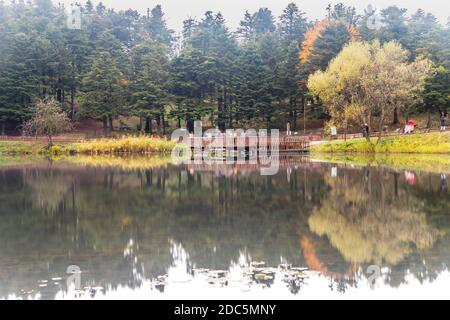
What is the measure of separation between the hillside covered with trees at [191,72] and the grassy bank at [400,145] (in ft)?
32.2

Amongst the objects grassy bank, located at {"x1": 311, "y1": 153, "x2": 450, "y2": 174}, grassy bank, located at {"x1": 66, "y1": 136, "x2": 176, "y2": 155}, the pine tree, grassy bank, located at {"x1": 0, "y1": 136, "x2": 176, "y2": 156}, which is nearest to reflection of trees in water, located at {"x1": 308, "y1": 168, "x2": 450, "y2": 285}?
grassy bank, located at {"x1": 311, "y1": 153, "x2": 450, "y2": 174}

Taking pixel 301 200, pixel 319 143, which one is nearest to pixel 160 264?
pixel 301 200

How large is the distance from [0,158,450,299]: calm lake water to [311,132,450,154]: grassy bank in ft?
93.4

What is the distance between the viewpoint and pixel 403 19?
78.1 meters

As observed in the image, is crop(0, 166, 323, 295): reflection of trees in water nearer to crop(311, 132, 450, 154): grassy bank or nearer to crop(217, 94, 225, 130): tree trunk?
crop(311, 132, 450, 154): grassy bank

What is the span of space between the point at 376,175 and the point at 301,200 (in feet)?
37.3

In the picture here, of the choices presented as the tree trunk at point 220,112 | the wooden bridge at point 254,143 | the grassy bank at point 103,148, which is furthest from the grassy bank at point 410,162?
the tree trunk at point 220,112

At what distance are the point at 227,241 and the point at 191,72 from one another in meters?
64.9

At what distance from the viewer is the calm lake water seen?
960 cm

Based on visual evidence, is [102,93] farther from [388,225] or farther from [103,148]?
[388,225]

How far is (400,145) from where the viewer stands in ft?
181

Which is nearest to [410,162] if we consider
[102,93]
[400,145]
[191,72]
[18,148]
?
[400,145]

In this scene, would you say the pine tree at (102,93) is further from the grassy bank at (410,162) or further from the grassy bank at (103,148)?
the grassy bank at (410,162)

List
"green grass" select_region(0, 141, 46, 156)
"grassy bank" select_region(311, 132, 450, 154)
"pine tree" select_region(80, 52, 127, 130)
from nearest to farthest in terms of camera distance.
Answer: "grassy bank" select_region(311, 132, 450, 154), "green grass" select_region(0, 141, 46, 156), "pine tree" select_region(80, 52, 127, 130)
